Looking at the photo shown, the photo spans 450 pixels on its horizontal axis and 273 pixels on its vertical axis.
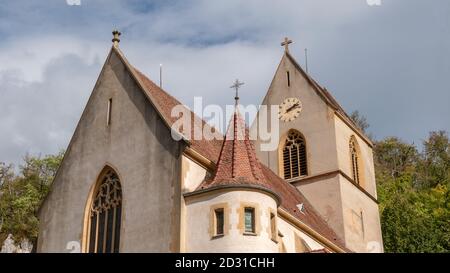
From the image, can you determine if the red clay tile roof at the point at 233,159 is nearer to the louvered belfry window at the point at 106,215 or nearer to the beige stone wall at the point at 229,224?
the beige stone wall at the point at 229,224

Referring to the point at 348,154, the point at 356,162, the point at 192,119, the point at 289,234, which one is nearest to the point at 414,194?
the point at 356,162

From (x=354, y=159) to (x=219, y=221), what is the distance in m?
18.6

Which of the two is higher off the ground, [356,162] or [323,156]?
[356,162]

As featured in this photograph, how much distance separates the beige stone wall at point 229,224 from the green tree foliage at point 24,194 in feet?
84.2

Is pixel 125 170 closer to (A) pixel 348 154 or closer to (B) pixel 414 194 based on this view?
(A) pixel 348 154

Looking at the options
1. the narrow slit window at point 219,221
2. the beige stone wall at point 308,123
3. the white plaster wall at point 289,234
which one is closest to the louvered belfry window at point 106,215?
the narrow slit window at point 219,221

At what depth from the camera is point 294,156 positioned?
133 feet

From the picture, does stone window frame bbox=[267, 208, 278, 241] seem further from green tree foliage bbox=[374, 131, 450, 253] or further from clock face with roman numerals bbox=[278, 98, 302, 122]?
green tree foliage bbox=[374, 131, 450, 253]

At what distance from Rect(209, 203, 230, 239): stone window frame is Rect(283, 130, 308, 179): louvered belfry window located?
614 inches

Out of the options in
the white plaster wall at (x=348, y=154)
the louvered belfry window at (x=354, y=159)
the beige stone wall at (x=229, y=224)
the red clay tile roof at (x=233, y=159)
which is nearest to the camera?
the beige stone wall at (x=229, y=224)

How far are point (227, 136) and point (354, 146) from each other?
55.2 ft

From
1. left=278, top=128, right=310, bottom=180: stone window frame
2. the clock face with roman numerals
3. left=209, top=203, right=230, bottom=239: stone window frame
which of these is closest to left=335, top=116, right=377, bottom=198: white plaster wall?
left=278, top=128, right=310, bottom=180: stone window frame

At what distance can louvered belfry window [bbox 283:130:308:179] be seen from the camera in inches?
1585

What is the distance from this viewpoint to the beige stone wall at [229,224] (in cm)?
2431
